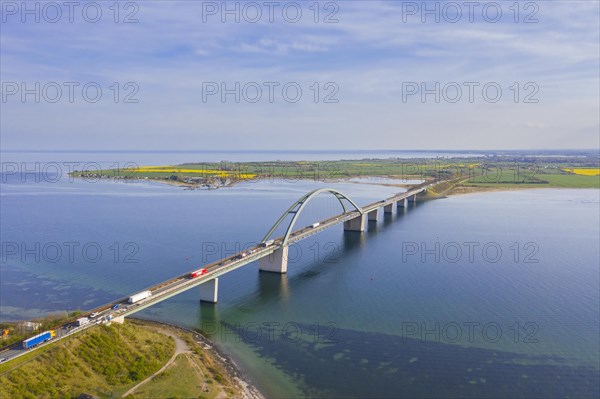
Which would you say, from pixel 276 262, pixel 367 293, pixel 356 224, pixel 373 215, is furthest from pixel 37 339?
pixel 373 215

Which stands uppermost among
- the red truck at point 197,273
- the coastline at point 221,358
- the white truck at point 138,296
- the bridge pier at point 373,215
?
the bridge pier at point 373,215

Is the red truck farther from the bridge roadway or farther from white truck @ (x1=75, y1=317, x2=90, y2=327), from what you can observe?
white truck @ (x1=75, y1=317, x2=90, y2=327)

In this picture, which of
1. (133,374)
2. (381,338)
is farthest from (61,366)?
(381,338)

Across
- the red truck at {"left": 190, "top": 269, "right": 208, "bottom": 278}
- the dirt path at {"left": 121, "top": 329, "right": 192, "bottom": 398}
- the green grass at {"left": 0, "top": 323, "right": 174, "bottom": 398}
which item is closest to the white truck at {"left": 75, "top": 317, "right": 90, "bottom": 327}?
the green grass at {"left": 0, "top": 323, "right": 174, "bottom": 398}

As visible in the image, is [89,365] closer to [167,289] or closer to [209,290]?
[167,289]

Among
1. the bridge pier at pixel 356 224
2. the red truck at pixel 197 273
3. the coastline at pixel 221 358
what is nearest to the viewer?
the coastline at pixel 221 358

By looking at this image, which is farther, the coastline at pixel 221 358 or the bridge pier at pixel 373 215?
the bridge pier at pixel 373 215

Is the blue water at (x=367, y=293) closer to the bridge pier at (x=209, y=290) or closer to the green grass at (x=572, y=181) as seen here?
the bridge pier at (x=209, y=290)

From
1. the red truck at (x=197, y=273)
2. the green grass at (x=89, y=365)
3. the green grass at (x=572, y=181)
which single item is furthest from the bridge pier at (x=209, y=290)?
the green grass at (x=572, y=181)
